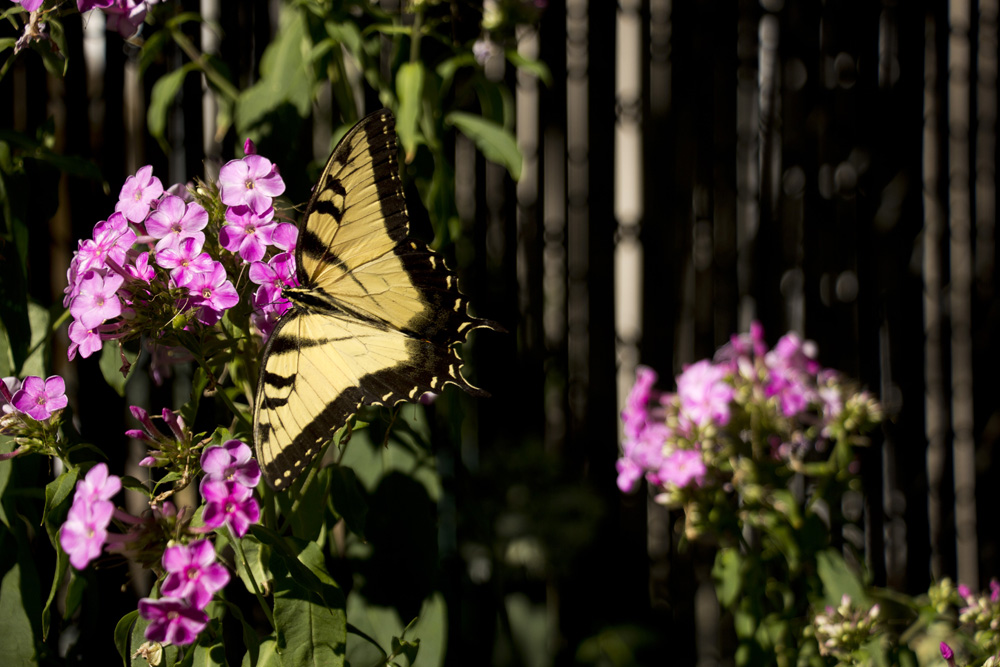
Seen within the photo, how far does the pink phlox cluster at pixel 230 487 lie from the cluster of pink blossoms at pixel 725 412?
2.15ft

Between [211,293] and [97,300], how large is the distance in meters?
0.10

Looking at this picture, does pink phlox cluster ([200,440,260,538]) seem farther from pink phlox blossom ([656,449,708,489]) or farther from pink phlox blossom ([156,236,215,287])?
pink phlox blossom ([656,449,708,489])

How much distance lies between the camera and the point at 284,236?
2.19 feet

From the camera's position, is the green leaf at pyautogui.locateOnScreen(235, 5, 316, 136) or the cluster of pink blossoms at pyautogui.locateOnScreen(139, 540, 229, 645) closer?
the cluster of pink blossoms at pyautogui.locateOnScreen(139, 540, 229, 645)

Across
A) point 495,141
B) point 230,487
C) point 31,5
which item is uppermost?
point 31,5

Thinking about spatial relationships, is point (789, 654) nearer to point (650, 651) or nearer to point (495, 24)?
point (650, 651)

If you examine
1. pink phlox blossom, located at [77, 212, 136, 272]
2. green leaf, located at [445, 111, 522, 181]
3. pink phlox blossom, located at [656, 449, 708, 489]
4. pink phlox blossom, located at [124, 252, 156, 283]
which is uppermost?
green leaf, located at [445, 111, 522, 181]

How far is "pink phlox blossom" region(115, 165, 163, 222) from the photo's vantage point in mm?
649

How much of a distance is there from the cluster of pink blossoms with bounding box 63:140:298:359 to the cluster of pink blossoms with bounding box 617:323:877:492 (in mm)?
672

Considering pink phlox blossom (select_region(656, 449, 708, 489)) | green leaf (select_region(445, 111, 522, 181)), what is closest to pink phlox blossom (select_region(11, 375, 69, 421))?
green leaf (select_region(445, 111, 522, 181))

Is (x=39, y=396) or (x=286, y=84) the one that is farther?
(x=286, y=84)

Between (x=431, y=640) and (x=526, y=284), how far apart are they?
3.43ft

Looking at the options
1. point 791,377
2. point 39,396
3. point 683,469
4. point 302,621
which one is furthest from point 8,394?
point 791,377

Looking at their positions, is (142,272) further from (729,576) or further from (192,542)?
(729,576)
